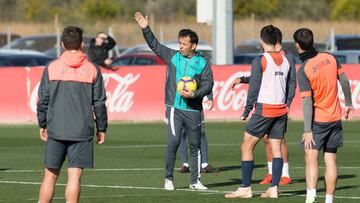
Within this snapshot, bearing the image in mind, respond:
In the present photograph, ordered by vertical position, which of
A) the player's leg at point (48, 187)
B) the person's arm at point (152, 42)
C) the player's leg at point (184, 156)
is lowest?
the player's leg at point (184, 156)

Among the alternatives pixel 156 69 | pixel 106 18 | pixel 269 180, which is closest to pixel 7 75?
pixel 156 69

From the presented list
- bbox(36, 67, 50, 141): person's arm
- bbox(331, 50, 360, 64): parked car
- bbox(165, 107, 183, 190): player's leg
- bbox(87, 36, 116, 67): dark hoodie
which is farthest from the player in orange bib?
bbox(331, 50, 360, 64): parked car

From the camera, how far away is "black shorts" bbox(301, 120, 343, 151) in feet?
47.8

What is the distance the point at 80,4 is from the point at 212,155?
5577cm

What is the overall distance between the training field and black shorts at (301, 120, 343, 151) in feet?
3.71

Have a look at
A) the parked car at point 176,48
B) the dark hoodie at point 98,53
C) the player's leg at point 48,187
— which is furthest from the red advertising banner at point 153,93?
the player's leg at point 48,187

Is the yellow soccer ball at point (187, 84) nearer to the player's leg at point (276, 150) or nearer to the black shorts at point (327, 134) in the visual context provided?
the player's leg at point (276, 150)

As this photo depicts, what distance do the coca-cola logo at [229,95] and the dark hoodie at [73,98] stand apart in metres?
16.3

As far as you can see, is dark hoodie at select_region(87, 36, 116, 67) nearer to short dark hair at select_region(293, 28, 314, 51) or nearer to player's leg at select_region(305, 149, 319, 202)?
player's leg at select_region(305, 149, 319, 202)

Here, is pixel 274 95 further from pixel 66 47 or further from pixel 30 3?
pixel 30 3

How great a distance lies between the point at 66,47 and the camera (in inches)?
526

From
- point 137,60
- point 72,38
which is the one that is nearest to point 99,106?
point 72,38

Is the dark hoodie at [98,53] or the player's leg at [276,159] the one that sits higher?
the dark hoodie at [98,53]

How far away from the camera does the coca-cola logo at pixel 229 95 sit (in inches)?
1165
